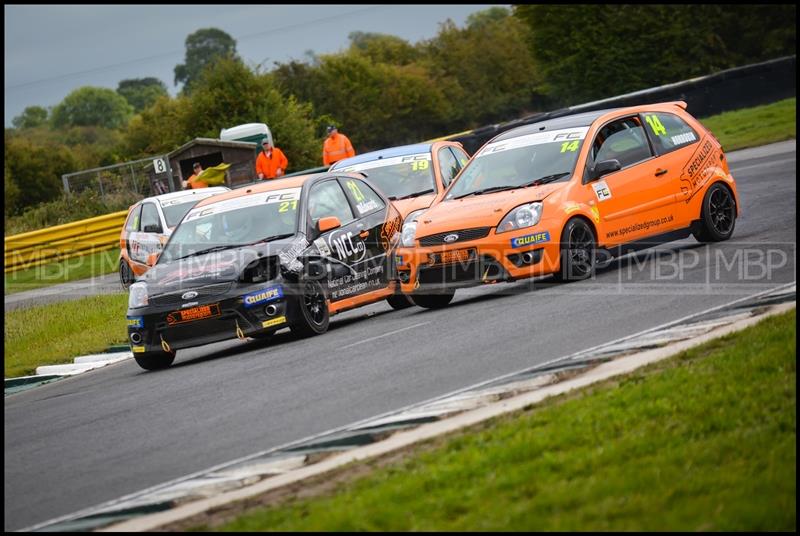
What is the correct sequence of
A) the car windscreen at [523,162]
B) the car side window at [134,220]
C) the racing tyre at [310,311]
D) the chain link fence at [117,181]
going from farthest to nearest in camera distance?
the chain link fence at [117,181], the car side window at [134,220], the car windscreen at [523,162], the racing tyre at [310,311]

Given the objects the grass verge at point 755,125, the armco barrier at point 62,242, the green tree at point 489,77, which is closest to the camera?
the grass verge at point 755,125

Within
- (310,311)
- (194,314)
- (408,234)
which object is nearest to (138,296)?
(194,314)

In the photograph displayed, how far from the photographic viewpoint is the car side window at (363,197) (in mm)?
14727

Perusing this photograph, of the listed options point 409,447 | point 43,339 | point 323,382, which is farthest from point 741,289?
point 43,339

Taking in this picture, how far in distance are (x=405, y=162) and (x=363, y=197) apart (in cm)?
360

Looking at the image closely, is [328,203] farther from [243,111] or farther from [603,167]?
[243,111]

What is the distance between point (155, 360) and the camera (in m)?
13.2

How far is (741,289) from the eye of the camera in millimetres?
11461

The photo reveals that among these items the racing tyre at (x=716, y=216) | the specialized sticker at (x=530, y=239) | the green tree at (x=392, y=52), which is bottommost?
the racing tyre at (x=716, y=216)

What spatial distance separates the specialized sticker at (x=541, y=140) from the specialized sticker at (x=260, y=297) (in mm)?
3490

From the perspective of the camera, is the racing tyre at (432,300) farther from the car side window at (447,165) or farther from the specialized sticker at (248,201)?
the car side window at (447,165)

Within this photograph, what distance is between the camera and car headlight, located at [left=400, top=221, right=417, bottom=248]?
13.7 meters

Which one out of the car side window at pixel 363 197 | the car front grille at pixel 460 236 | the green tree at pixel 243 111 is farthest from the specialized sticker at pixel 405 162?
the green tree at pixel 243 111

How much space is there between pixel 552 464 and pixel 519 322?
5.36m
